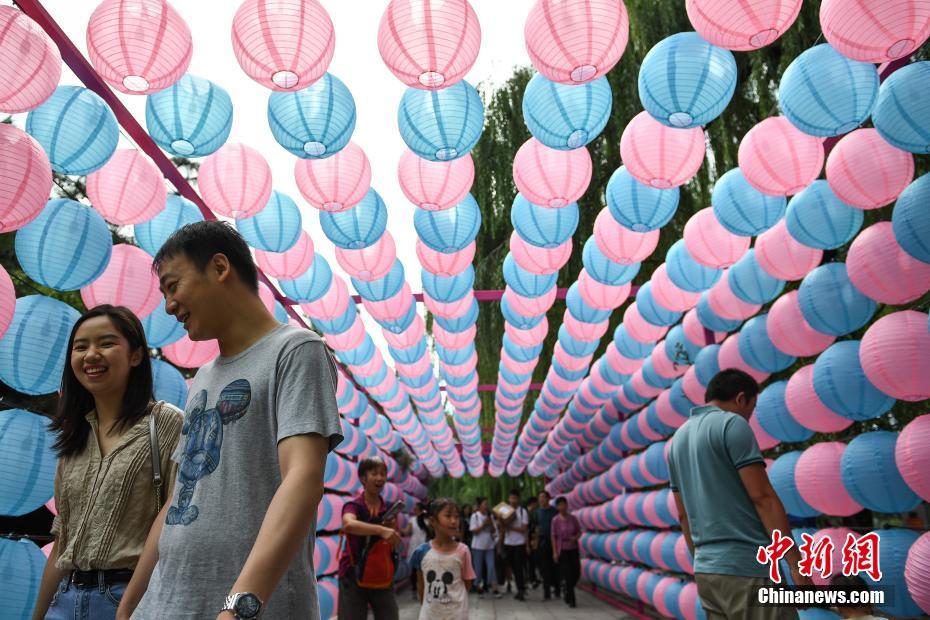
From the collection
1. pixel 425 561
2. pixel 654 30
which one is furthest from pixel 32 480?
pixel 654 30

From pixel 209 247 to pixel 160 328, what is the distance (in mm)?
2929

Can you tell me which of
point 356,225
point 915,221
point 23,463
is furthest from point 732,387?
point 23,463

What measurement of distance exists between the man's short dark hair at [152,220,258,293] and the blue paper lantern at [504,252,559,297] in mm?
4021

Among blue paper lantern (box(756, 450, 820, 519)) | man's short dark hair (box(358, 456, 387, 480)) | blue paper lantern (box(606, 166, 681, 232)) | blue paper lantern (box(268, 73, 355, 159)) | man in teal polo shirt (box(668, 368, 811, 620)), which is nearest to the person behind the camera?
man in teal polo shirt (box(668, 368, 811, 620))

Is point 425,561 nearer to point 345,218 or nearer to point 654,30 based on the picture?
point 345,218

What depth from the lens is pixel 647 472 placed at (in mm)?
7996

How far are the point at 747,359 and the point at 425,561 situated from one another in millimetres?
2447

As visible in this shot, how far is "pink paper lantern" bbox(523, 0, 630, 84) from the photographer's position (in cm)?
313

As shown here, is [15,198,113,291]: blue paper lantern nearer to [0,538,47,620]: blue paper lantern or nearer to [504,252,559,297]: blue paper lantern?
[0,538,47,620]: blue paper lantern

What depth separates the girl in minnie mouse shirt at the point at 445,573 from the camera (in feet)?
14.1

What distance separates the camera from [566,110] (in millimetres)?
3717

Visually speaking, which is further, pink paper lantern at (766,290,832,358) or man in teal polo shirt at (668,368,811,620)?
pink paper lantern at (766,290,832,358)

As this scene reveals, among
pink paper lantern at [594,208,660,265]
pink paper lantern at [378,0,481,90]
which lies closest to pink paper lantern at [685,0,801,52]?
pink paper lantern at [378,0,481,90]

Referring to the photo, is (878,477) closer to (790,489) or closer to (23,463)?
(790,489)
